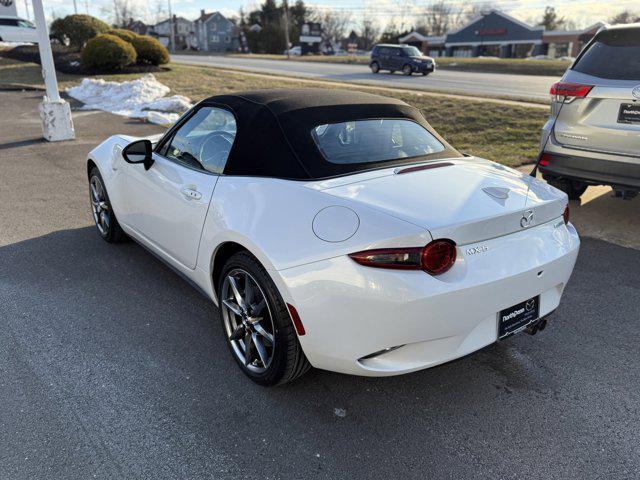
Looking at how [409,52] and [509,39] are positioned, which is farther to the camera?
[509,39]

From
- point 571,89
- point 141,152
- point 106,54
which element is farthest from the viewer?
point 106,54

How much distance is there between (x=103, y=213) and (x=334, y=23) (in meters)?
125

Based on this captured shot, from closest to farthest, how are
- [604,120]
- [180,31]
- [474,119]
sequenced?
1. [604,120]
2. [474,119]
3. [180,31]

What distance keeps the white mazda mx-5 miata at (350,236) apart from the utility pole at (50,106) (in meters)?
7.62

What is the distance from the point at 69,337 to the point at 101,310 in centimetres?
38

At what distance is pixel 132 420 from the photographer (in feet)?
8.59

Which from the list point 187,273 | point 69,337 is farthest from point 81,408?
point 187,273

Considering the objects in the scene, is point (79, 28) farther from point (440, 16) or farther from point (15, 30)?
point (440, 16)

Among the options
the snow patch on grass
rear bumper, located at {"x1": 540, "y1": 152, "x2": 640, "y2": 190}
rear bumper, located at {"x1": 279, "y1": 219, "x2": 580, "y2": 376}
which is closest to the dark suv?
the snow patch on grass

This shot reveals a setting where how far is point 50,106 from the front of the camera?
9945 mm

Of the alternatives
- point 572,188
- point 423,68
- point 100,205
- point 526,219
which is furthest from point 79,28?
point 526,219

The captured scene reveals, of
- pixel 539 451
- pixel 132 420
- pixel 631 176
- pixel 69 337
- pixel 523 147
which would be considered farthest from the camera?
pixel 523 147

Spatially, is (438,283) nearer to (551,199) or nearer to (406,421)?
(406,421)

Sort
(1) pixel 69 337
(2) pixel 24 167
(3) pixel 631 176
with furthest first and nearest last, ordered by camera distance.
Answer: (2) pixel 24 167 < (3) pixel 631 176 < (1) pixel 69 337
